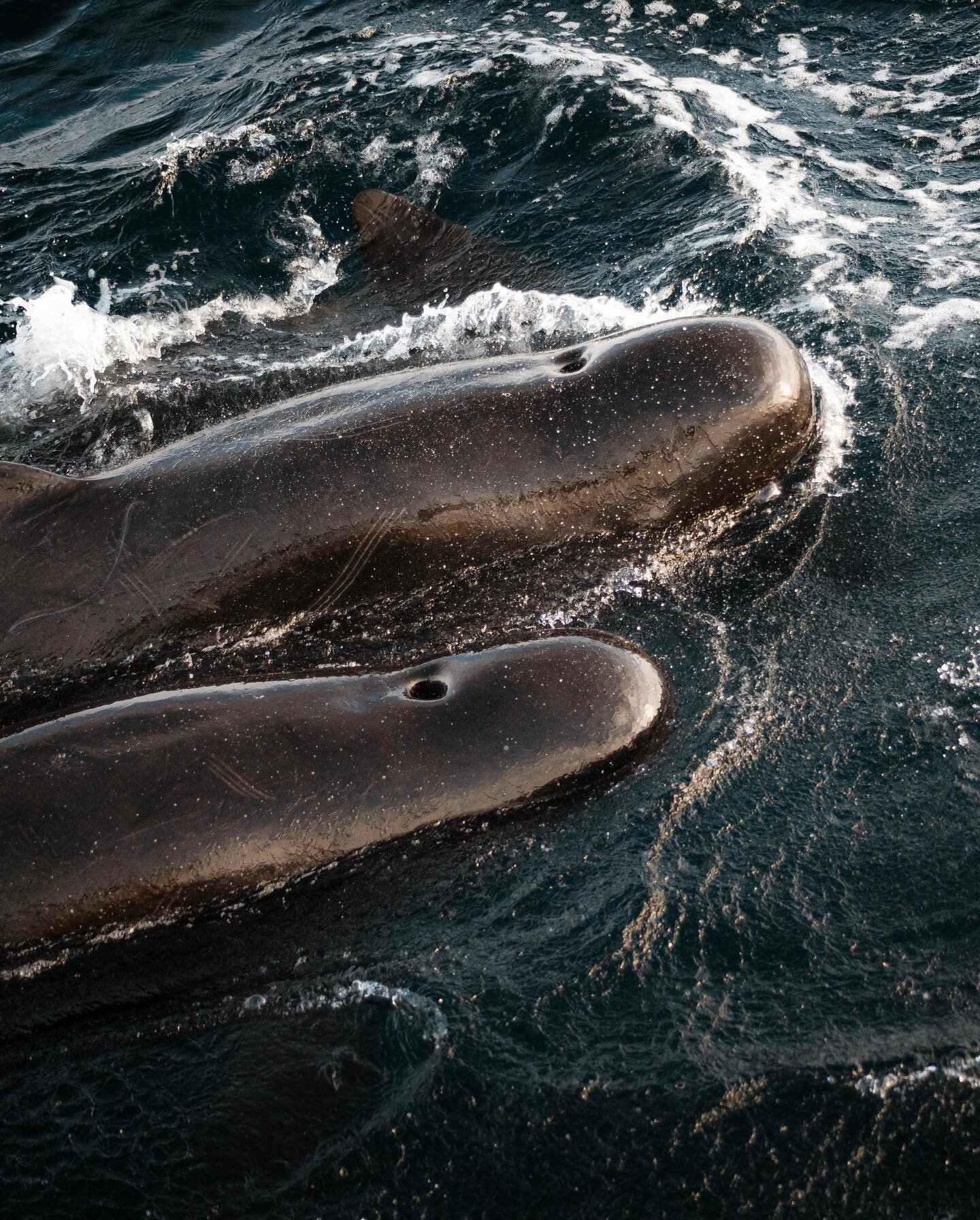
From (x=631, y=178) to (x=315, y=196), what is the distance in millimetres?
3156

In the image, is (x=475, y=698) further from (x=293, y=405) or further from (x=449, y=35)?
(x=449, y=35)

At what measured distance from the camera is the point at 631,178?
36.7 ft

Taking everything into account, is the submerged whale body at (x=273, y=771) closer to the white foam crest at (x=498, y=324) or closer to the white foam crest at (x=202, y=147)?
the white foam crest at (x=498, y=324)

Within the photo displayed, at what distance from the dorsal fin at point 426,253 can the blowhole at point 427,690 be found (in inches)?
211

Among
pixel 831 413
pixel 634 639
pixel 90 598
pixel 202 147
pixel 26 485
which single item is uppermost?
pixel 202 147

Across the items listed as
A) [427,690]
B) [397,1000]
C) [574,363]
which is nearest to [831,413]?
[574,363]

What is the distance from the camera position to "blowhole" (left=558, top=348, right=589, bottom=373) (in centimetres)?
720

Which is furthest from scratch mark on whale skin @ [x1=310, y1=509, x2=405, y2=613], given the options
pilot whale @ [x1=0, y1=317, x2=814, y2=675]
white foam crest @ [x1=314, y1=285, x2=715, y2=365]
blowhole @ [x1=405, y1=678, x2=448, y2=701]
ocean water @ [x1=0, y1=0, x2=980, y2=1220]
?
white foam crest @ [x1=314, y1=285, x2=715, y2=365]

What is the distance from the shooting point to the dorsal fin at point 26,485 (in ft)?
22.1

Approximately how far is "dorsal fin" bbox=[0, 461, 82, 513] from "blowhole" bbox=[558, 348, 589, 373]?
2.99m

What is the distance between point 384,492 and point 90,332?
4669 millimetres

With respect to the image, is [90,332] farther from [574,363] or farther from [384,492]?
[574,363]

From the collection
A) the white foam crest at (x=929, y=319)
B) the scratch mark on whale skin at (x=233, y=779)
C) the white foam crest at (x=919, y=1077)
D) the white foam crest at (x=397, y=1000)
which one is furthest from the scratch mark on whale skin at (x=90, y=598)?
the white foam crest at (x=929, y=319)

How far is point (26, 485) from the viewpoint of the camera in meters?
6.79
